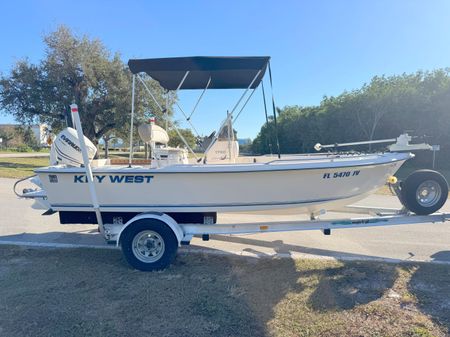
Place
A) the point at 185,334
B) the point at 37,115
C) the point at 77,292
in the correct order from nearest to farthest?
the point at 185,334, the point at 77,292, the point at 37,115

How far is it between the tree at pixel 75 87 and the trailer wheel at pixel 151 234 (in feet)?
51.8

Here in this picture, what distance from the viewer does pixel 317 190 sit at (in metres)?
4.16

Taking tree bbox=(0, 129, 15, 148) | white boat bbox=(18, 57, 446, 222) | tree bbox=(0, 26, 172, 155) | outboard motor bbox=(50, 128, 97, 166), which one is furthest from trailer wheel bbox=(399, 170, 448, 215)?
tree bbox=(0, 129, 15, 148)

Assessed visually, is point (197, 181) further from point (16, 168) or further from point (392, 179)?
point (16, 168)

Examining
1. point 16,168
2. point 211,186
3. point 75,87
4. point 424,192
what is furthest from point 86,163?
point 75,87

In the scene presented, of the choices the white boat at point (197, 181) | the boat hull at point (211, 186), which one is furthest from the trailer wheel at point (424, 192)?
the boat hull at point (211, 186)

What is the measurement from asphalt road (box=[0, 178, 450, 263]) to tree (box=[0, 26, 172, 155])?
13.9 meters

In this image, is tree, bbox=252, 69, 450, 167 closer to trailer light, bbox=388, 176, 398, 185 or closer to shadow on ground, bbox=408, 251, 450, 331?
trailer light, bbox=388, 176, 398, 185

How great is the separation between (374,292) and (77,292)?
3.09 metres

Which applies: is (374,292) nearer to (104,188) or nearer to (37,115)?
(104,188)

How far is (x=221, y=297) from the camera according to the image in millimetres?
3289

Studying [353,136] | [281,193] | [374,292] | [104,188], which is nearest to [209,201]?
[281,193]

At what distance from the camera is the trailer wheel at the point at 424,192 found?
448 centimetres

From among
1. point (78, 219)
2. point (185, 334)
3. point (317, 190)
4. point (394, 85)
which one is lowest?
Answer: point (185, 334)
